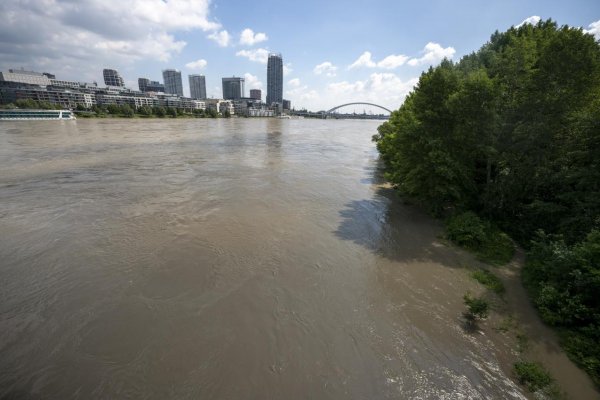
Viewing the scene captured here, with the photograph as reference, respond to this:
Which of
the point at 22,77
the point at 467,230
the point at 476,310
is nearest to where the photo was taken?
the point at 476,310

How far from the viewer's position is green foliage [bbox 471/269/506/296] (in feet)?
40.9

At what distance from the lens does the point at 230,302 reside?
11109 millimetres

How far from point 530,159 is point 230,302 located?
18033 millimetres

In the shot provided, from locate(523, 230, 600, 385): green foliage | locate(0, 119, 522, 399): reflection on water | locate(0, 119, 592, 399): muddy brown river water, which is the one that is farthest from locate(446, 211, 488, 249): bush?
locate(523, 230, 600, 385): green foliage

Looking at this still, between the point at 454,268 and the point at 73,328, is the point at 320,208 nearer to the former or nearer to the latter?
the point at 454,268

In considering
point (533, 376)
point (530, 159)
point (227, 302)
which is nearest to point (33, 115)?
point (227, 302)

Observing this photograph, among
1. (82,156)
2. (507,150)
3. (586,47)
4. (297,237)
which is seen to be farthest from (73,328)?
(82,156)

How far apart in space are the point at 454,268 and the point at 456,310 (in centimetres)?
357

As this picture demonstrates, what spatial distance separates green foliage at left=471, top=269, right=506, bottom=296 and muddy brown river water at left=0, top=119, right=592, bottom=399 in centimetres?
63

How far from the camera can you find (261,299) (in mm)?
11367

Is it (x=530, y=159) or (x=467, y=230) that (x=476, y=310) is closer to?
(x=467, y=230)

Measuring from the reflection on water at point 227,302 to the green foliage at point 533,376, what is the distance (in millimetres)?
482

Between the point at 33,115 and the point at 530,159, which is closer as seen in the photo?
the point at 530,159

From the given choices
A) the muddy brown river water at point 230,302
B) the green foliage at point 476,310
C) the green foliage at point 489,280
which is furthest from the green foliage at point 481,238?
the green foliage at point 476,310
